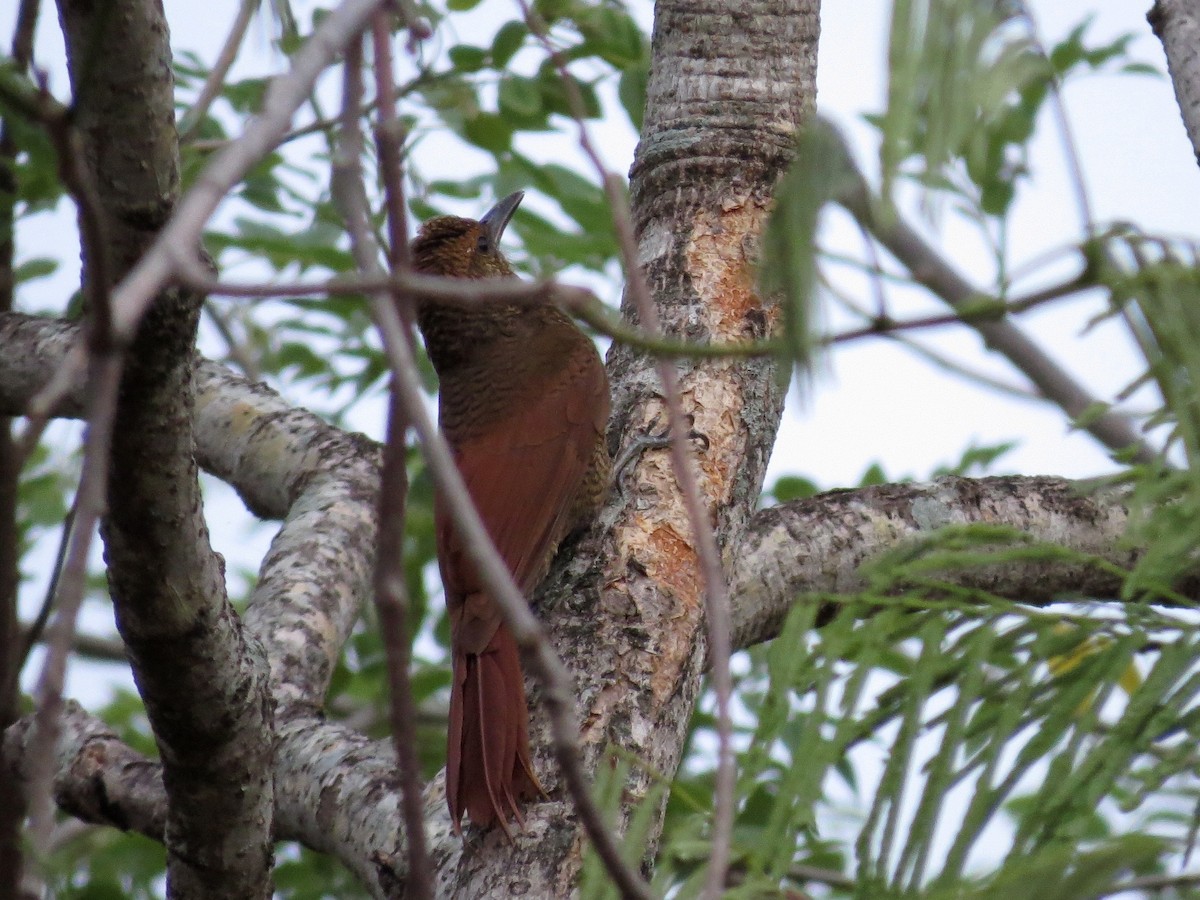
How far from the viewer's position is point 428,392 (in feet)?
14.5

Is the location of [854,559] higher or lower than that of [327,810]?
higher

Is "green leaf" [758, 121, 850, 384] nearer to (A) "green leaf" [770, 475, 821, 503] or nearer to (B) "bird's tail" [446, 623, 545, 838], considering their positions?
(B) "bird's tail" [446, 623, 545, 838]

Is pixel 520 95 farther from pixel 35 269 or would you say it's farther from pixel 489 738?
pixel 489 738

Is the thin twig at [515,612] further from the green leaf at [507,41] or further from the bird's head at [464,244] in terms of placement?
the bird's head at [464,244]

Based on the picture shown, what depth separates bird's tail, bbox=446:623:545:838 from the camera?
6.64ft

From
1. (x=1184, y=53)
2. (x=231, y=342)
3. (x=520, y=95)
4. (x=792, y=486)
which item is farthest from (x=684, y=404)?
(x=231, y=342)

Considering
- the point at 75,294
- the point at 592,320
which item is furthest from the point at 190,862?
the point at 75,294

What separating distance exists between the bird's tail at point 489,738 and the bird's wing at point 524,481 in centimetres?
6

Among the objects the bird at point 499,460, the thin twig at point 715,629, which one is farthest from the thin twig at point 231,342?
the thin twig at point 715,629

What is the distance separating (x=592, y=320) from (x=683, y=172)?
1.84m

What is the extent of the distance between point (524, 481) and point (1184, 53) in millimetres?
1645

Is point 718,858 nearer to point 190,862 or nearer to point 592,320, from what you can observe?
point 592,320

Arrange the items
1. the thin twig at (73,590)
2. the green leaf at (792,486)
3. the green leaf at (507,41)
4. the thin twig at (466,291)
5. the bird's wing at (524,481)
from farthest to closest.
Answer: the green leaf at (792,486) < the green leaf at (507,41) < the bird's wing at (524,481) < the thin twig at (466,291) < the thin twig at (73,590)

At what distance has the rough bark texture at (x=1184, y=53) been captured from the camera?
2143mm
